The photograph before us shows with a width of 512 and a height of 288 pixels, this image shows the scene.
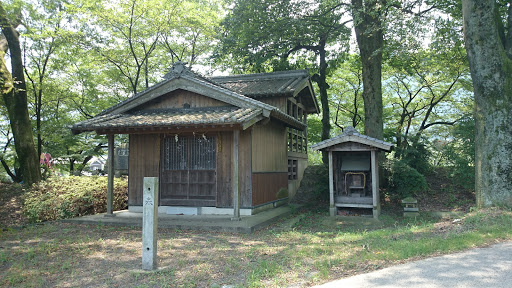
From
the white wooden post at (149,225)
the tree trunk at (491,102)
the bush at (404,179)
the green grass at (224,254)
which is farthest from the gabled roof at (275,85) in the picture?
the white wooden post at (149,225)

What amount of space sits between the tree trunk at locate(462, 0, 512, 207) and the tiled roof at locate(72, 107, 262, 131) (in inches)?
229

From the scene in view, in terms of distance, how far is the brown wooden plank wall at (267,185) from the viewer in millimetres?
11383

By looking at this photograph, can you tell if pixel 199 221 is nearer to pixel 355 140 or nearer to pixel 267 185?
pixel 267 185

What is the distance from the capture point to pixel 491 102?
8.70m

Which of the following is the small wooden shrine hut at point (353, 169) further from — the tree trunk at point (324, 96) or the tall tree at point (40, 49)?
the tall tree at point (40, 49)

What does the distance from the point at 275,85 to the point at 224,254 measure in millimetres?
9367

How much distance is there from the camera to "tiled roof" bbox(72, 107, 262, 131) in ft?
30.8

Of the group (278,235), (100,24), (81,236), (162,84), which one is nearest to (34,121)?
(100,24)

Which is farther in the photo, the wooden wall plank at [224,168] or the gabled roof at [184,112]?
the wooden wall plank at [224,168]

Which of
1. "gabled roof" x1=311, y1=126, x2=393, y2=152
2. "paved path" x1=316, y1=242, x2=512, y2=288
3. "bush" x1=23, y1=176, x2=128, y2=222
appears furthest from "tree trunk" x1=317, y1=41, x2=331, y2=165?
"paved path" x1=316, y1=242, x2=512, y2=288

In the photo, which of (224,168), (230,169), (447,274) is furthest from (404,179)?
(447,274)

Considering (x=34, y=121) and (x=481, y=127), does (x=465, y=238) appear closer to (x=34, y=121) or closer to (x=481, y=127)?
(x=481, y=127)

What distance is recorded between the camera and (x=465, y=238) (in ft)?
21.2

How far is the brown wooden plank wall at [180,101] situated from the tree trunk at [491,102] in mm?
7404
